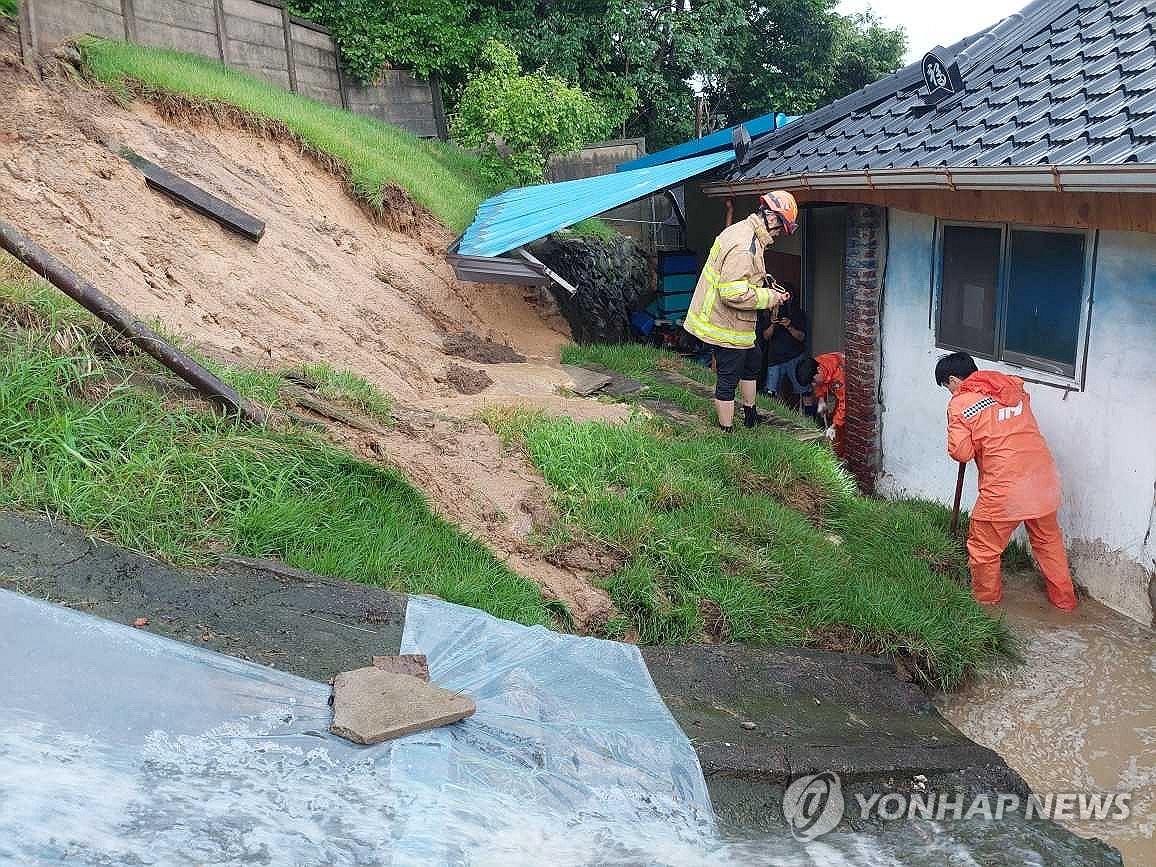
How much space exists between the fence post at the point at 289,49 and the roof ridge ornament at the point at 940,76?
26.7ft

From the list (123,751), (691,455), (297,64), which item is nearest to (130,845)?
(123,751)

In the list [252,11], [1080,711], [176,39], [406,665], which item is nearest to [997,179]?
[1080,711]

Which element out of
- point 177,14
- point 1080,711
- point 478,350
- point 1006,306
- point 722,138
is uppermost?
point 177,14

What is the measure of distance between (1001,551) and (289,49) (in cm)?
1047

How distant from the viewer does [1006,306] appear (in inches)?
259

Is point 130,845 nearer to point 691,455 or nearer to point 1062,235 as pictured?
point 691,455

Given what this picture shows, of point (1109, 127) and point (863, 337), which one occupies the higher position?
point (1109, 127)

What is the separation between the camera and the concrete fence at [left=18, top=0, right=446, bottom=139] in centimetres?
881

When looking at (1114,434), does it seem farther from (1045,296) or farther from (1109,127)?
(1109,127)

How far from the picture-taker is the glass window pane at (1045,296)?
602cm

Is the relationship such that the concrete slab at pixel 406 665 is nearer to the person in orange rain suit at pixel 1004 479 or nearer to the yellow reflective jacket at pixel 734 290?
the person in orange rain suit at pixel 1004 479

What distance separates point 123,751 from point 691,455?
4.43 m

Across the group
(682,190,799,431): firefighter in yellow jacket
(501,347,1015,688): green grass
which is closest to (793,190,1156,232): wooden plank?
(682,190,799,431): firefighter in yellow jacket

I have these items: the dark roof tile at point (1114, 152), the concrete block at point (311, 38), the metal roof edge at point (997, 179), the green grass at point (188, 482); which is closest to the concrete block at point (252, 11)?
the concrete block at point (311, 38)
